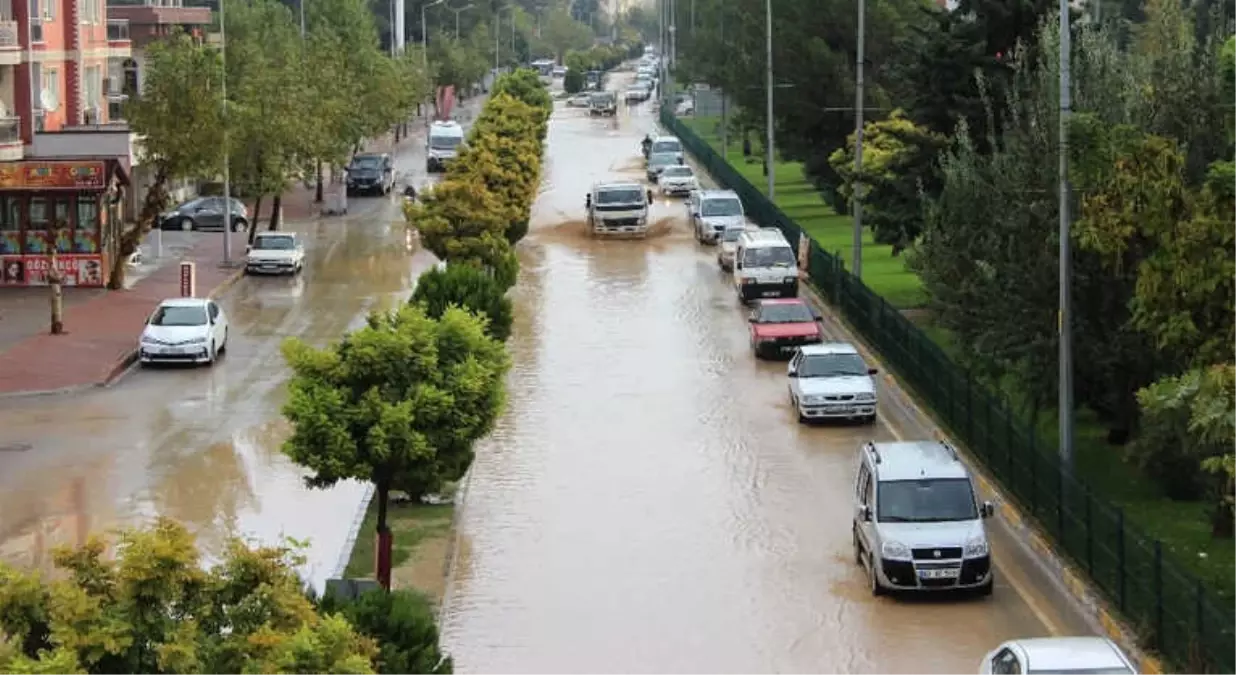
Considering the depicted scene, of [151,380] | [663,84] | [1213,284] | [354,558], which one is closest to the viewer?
[1213,284]

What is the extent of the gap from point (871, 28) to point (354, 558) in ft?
135

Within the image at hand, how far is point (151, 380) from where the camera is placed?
135 ft

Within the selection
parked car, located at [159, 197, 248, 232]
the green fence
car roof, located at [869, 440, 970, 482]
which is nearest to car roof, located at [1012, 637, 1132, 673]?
the green fence

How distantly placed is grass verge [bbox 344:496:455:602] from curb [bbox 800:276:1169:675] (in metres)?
7.12

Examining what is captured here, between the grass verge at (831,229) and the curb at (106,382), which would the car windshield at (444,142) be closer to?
the grass verge at (831,229)

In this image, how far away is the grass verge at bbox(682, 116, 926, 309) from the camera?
173 feet

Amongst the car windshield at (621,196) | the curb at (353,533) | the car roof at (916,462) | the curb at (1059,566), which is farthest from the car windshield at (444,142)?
the car roof at (916,462)

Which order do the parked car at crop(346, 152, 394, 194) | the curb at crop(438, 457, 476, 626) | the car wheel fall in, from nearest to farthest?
the car wheel < the curb at crop(438, 457, 476, 626) < the parked car at crop(346, 152, 394, 194)

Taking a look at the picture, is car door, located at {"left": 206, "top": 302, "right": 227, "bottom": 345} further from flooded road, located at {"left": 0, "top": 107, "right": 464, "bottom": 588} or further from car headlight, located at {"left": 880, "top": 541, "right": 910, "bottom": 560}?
car headlight, located at {"left": 880, "top": 541, "right": 910, "bottom": 560}

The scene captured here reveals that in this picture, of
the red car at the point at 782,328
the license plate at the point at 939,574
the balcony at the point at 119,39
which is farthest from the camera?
the balcony at the point at 119,39

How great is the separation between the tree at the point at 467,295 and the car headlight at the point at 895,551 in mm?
12854

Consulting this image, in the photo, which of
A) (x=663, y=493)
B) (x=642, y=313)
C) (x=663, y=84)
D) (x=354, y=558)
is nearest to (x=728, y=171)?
(x=642, y=313)

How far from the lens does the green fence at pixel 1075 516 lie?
2006cm

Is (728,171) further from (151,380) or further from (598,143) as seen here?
(151,380)
